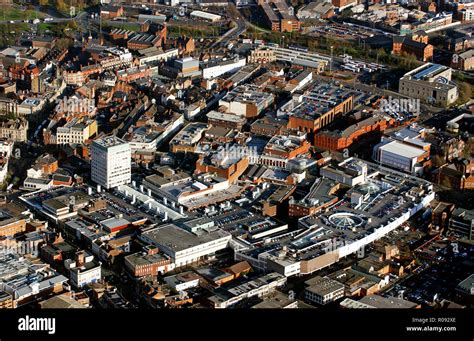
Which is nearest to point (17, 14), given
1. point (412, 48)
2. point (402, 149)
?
point (412, 48)

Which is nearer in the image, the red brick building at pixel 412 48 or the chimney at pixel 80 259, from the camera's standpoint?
the chimney at pixel 80 259

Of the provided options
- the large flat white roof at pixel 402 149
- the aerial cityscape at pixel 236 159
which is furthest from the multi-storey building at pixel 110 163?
the large flat white roof at pixel 402 149

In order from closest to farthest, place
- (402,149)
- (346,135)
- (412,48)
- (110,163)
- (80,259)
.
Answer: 1. (80,259)
2. (110,163)
3. (402,149)
4. (346,135)
5. (412,48)

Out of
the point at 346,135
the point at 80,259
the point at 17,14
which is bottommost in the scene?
the point at 80,259

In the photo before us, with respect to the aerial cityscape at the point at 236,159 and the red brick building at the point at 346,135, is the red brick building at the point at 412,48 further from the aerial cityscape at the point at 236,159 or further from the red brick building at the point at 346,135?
the red brick building at the point at 346,135

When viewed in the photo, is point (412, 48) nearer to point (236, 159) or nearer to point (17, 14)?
point (236, 159)

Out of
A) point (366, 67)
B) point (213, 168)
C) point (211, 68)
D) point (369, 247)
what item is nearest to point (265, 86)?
point (211, 68)
